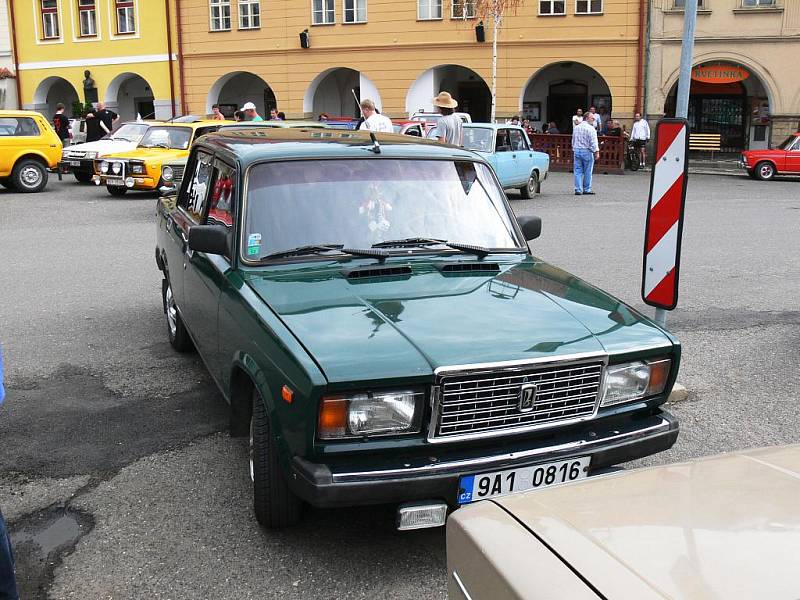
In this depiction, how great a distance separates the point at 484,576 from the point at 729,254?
34.9 ft

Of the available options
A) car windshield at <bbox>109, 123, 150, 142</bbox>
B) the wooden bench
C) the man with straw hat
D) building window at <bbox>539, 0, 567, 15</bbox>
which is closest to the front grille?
the man with straw hat

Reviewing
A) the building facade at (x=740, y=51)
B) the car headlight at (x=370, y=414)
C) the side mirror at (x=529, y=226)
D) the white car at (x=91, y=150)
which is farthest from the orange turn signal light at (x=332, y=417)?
the building facade at (x=740, y=51)

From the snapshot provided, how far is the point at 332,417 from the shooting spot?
3.42 m

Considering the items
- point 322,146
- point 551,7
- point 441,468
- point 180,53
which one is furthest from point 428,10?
point 441,468

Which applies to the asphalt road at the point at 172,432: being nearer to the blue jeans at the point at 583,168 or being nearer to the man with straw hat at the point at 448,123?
the man with straw hat at the point at 448,123

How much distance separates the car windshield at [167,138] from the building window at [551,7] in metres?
16.9

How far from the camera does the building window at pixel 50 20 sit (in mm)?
38500

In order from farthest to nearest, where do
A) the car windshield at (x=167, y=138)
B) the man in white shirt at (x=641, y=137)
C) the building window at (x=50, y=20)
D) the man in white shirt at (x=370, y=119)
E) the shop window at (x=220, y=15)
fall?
the building window at (x=50, y=20) < the shop window at (x=220, y=15) < the man in white shirt at (x=641, y=137) < the car windshield at (x=167, y=138) < the man in white shirt at (x=370, y=119)

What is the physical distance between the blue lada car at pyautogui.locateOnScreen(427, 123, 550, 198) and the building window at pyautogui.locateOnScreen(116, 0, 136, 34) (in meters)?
23.2

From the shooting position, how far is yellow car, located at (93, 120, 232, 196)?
59.9 ft

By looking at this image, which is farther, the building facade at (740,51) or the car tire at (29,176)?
the building facade at (740,51)

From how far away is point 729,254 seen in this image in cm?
1184

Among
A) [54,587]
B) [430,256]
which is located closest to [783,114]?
[430,256]

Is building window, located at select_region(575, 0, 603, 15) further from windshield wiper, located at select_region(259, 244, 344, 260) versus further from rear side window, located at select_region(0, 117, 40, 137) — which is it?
windshield wiper, located at select_region(259, 244, 344, 260)
